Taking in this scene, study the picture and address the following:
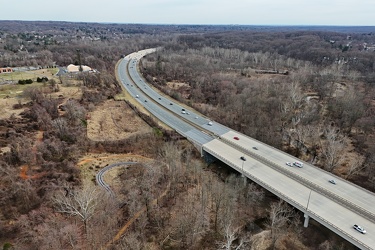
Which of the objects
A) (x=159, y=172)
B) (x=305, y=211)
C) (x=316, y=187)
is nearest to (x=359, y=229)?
(x=305, y=211)

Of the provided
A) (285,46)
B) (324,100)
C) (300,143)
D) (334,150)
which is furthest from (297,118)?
(285,46)

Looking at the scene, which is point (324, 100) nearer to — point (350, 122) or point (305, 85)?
point (305, 85)

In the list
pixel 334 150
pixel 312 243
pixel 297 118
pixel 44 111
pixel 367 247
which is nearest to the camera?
pixel 367 247

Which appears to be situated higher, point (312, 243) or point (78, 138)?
point (78, 138)

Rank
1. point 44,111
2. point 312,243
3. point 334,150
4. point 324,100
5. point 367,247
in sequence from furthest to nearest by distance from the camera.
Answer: point 324,100, point 44,111, point 334,150, point 312,243, point 367,247

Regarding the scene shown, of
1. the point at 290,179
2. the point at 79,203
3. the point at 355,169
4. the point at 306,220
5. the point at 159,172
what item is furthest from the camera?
the point at 355,169

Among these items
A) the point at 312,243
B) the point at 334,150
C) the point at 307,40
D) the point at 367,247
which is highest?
the point at 307,40

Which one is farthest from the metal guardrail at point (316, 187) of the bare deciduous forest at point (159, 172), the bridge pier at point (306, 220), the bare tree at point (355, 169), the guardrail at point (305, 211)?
the bare tree at point (355, 169)

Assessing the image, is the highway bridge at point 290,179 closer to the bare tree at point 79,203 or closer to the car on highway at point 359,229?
the car on highway at point 359,229

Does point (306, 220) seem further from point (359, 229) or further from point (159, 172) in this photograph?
point (159, 172)
